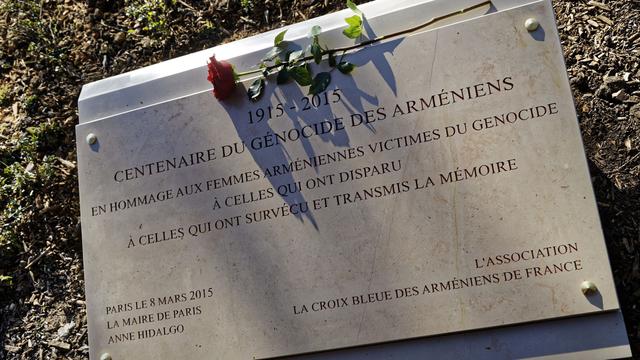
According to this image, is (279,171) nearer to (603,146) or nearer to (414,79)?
(414,79)

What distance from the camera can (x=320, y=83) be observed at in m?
3.37

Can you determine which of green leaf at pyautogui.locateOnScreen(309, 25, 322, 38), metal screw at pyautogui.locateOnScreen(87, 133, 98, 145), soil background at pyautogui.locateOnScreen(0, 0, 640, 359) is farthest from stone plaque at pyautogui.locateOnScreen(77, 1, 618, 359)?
soil background at pyautogui.locateOnScreen(0, 0, 640, 359)

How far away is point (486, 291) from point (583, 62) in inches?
65.1

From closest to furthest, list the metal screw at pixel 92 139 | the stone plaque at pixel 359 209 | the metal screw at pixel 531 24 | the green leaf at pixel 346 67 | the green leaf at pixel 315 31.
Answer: the stone plaque at pixel 359 209, the metal screw at pixel 531 24, the green leaf at pixel 346 67, the green leaf at pixel 315 31, the metal screw at pixel 92 139

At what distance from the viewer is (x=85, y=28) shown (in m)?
4.86

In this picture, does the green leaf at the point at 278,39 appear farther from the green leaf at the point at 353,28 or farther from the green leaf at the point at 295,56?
the green leaf at the point at 353,28

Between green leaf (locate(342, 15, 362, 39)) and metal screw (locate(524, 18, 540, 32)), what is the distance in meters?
0.80

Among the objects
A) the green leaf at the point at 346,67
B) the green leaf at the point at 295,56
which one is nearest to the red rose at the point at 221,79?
the green leaf at the point at 295,56

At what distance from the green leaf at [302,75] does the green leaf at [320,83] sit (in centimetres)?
3

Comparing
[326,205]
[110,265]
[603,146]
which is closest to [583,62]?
[603,146]

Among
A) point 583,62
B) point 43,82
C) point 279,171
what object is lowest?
point 279,171

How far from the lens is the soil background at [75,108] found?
11.8 feet

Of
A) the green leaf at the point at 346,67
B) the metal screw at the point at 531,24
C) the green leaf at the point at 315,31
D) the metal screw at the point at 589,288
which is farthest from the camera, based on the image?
the green leaf at the point at 315,31

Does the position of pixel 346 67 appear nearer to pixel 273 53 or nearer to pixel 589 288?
pixel 273 53
